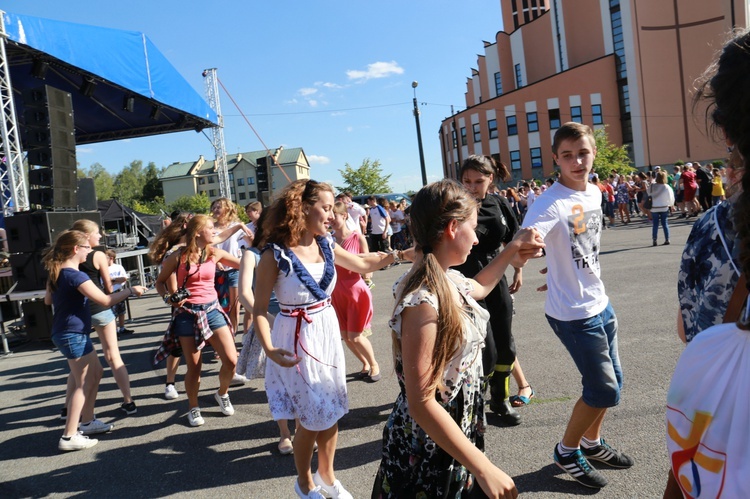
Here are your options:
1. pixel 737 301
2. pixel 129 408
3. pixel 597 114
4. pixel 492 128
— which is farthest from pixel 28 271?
pixel 492 128

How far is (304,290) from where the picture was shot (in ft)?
10.7

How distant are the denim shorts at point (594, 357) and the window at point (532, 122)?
148 ft

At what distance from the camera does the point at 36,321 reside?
9492 millimetres

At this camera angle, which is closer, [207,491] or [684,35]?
[207,491]

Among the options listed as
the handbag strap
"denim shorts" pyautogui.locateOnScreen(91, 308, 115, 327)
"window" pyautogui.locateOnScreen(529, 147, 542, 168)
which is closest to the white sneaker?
"denim shorts" pyautogui.locateOnScreen(91, 308, 115, 327)

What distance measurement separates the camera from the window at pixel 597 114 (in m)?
42.0

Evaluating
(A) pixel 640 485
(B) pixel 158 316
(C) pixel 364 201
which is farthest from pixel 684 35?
(A) pixel 640 485

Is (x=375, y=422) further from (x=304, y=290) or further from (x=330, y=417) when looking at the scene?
(x=304, y=290)

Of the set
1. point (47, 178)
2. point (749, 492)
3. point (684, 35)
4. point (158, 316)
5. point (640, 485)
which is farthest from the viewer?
point (684, 35)

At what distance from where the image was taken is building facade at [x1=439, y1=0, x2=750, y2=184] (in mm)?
37844

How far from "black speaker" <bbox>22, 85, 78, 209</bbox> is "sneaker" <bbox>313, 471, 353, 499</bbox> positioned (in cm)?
913

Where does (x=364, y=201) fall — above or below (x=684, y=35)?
below

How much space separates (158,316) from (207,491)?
8455 mm

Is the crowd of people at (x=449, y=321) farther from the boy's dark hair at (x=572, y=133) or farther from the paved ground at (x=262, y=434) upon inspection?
the paved ground at (x=262, y=434)
